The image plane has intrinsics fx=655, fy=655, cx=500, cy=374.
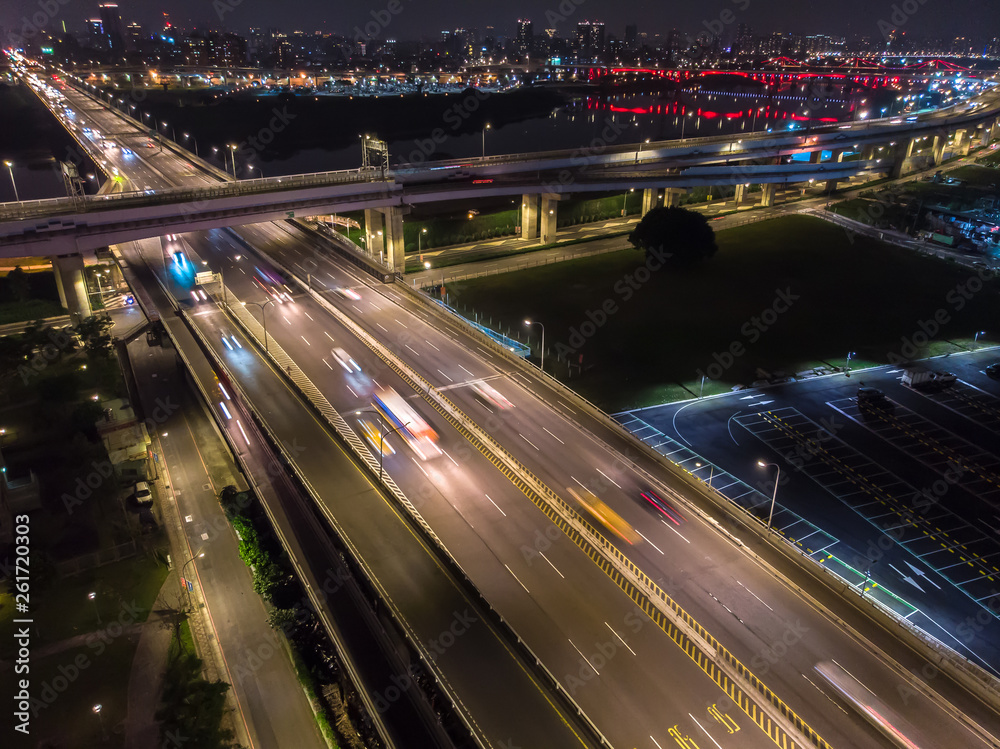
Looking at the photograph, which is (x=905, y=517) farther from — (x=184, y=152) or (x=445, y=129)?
(x=445, y=129)

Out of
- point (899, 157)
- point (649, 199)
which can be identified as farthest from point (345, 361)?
point (899, 157)

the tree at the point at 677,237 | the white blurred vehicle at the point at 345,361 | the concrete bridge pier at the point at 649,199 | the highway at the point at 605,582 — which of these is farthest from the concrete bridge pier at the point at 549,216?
the white blurred vehicle at the point at 345,361

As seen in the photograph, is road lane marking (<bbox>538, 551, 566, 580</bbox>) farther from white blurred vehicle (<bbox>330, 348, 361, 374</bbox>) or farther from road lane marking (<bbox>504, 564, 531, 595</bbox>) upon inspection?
white blurred vehicle (<bbox>330, 348, 361, 374</bbox>)

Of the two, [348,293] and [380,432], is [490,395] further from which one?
[348,293]

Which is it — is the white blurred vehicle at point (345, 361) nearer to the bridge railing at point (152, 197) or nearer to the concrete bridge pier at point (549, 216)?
the bridge railing at point (152, 197)

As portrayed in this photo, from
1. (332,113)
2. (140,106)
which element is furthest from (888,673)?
(140,106)

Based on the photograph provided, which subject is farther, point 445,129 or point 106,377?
point 445,129
